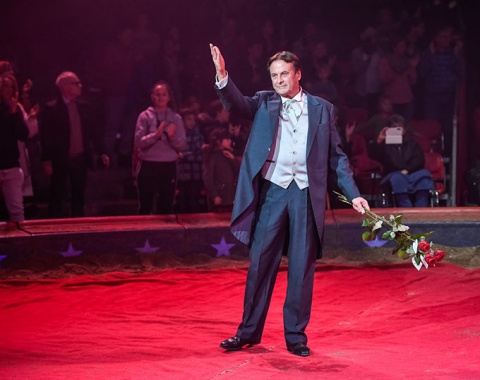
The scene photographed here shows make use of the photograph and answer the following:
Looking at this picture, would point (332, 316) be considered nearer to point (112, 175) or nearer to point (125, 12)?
point (112, 175)

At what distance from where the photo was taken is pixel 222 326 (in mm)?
6254

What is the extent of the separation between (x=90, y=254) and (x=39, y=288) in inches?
37.0

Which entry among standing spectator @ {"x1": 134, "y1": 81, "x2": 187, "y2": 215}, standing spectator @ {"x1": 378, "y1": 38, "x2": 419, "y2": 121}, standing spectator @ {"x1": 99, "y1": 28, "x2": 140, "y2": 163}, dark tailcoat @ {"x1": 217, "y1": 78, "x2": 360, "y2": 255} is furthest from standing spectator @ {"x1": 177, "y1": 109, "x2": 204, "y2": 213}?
dark tailcoat @ {"x1": 217, "y1": 78, "x2": 360, "y2": 255}

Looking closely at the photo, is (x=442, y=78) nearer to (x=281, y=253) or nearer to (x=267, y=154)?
(x=281, y=253)

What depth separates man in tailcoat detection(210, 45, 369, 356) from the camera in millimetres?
5086

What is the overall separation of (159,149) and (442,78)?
4.46 m

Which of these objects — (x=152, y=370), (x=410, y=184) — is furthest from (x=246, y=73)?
(x=152, y=370)

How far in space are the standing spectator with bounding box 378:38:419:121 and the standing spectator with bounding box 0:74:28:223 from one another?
523cm

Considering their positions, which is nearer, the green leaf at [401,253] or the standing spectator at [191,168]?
the green leaf at [401,253]

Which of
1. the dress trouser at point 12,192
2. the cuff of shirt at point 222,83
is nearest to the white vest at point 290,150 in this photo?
→ the cuff of shirt at point 222,83

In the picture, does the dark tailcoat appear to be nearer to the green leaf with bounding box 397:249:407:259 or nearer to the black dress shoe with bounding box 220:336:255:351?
the green leaf with bounding box 397:249:407:259

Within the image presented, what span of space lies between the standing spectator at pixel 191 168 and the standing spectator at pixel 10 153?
2.11 m

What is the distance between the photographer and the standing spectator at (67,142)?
31.8 ft

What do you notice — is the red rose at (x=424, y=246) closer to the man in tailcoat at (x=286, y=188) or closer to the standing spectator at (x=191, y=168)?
the man in tailcoat at (x=286, y=188)
